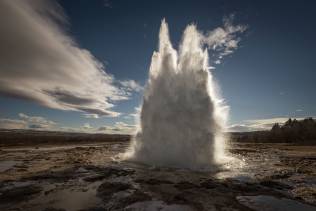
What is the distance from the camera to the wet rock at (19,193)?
1011cm

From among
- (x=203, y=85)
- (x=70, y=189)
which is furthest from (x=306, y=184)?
(x=70, y=189)

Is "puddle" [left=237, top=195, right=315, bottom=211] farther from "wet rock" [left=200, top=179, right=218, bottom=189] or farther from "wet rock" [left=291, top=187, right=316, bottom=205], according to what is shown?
"wet rock" [left=200, top=179, right=218, bottom=189]

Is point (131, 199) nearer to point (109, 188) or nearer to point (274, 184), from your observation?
point (109, 188)

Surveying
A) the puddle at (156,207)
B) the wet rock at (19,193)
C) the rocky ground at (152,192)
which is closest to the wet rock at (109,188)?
the rocky ground at (152,192)

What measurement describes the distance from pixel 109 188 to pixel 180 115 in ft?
39.1

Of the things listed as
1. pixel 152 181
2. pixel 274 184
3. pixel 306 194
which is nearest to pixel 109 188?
pixel 152 181

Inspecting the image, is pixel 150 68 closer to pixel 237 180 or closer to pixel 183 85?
pixel 183 85

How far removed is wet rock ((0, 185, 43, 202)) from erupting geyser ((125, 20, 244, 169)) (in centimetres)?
1106

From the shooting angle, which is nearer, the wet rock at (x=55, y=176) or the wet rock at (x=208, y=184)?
the wet rock at (x=208, y=184)

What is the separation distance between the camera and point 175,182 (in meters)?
13.4

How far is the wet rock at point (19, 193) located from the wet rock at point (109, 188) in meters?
3.22

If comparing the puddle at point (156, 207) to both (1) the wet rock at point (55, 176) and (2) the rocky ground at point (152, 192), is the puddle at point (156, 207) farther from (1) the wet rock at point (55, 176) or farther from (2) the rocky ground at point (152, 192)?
(1) the wet rock at point (55, 176)

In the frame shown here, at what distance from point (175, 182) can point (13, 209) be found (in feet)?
27.3

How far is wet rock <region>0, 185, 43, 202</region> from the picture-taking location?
1011cm
